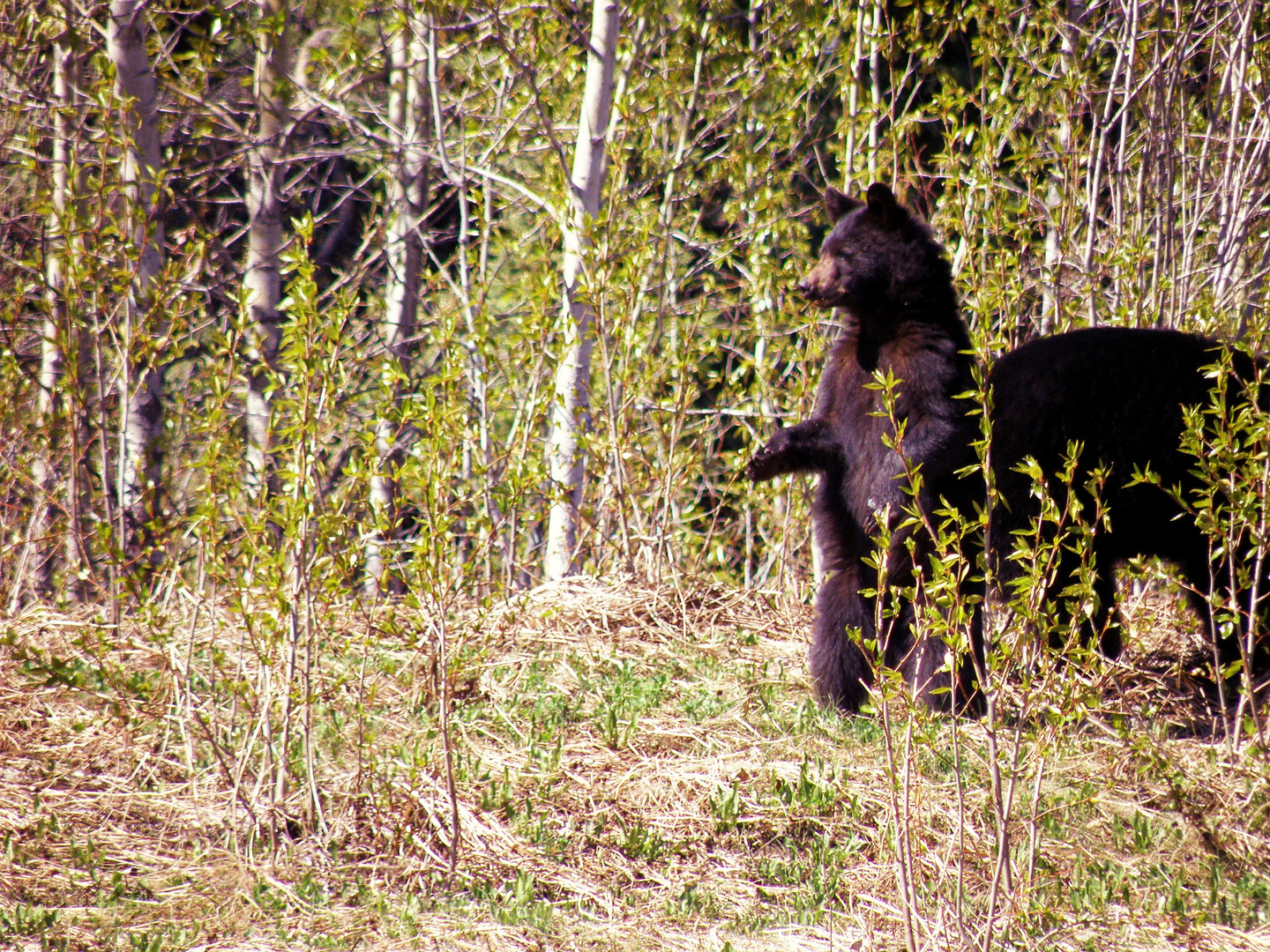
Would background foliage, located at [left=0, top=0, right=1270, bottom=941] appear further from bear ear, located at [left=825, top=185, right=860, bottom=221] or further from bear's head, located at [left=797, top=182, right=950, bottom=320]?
bear ear, located at [left=825, top=185, right=860, bottom=221]

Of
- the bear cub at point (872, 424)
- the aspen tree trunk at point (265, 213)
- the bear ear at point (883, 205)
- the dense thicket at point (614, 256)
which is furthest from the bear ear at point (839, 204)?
the aspen tree trunk at point (265, 213)

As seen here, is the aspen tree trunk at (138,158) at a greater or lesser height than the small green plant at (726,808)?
greater

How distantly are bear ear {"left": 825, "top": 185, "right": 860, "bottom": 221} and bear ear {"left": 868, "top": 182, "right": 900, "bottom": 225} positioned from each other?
0.36 m

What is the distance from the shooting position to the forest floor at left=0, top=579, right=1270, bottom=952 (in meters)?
2.88

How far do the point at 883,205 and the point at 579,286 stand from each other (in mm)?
1582

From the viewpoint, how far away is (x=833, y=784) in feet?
12.0

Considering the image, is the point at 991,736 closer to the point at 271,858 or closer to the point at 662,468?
the point at 271,858

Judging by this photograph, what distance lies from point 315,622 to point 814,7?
408 cm

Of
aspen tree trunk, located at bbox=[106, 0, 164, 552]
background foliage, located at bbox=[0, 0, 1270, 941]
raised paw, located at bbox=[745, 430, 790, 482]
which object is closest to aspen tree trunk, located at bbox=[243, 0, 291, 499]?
background foliage, located at bbox=[0, 0, 1270, 941]

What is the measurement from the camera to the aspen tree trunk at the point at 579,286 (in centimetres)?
552

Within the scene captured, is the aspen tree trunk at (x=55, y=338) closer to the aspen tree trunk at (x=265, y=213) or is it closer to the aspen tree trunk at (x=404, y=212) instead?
the aspen tree trunk at (x=265, y=213)

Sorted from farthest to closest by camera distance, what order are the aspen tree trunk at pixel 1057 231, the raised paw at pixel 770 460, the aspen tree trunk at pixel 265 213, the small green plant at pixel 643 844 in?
1. the aspen tree trunk at pixel 265 213
2. the aspen tree trunk at pixel 1057 231
3. the raised paw at pixel 770 460
4. the small green plant at pixel 643 844

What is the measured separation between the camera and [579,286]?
564 centimetres

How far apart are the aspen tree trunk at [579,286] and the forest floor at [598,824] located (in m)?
1.50
